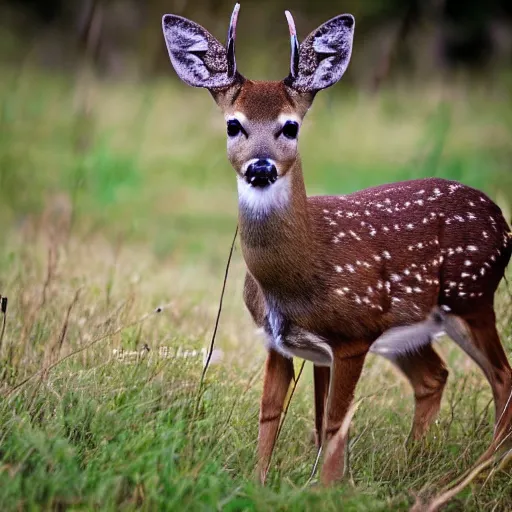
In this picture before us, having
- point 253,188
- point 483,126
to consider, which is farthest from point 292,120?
point 483,126

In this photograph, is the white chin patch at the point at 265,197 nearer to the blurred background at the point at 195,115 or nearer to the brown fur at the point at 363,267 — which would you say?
the brown fur at the point at 363,267

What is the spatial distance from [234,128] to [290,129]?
219 millimetres

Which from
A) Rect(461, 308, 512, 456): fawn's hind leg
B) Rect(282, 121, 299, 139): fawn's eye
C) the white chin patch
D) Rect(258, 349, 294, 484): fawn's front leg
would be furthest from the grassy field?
Rect(282, 121, 299, 139): fawn's eye

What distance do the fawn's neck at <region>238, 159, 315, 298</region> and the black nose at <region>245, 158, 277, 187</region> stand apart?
0.14 metres

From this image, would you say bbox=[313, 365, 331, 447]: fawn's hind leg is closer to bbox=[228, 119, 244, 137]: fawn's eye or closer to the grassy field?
the grassy field

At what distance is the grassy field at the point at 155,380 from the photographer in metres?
3.91

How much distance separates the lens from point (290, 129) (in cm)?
A: 454

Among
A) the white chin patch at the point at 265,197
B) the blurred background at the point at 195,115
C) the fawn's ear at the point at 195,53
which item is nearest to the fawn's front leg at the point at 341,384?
the white chin patch at the point at 265,197

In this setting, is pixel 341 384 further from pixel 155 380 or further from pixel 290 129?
pixel 290 129

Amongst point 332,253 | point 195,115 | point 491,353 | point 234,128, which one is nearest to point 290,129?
point 234,128

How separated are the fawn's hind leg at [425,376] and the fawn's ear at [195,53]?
1643 mm

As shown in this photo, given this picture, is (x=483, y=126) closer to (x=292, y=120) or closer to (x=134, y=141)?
(x=134, y=141)

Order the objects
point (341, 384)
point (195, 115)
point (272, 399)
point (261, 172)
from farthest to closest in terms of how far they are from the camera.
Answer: point (195, 115) < point (272, 399) < point (341, 384) < point (261, 172)

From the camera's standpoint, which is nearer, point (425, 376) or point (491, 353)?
point (491, 353)
